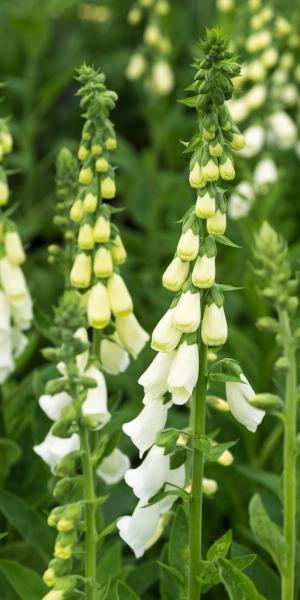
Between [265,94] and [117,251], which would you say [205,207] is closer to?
[117,251]

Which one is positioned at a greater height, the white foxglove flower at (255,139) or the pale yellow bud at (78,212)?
the white foxglove flower at (255,139)

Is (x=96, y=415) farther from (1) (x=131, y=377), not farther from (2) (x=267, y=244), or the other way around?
(1) (x=131, y=377)

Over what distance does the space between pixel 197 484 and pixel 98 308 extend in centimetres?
51

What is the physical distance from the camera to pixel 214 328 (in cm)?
224

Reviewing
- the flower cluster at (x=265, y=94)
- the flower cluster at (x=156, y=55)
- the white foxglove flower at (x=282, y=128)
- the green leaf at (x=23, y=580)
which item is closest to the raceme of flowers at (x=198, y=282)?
the green leaf at (x=23, y=580)

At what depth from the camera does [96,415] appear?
102 inches

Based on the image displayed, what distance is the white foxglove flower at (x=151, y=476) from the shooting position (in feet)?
7.82

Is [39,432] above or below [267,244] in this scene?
below

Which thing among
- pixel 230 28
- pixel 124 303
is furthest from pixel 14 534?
pixel 230 28

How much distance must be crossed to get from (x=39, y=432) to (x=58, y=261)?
0.53 meters

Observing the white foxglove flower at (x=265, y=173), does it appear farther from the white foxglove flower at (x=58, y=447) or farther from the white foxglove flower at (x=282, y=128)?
the white foxglove flower at (x=58, y=447)

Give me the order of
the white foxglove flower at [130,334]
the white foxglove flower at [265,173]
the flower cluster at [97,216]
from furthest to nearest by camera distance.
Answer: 1. the white foxglove flower at [265,173]
2. the white foxglove flower at [130,334]
3. the flower cluster at [97,216]

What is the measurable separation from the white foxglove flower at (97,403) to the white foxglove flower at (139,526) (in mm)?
239

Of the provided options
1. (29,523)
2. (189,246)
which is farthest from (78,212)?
(29,523)
